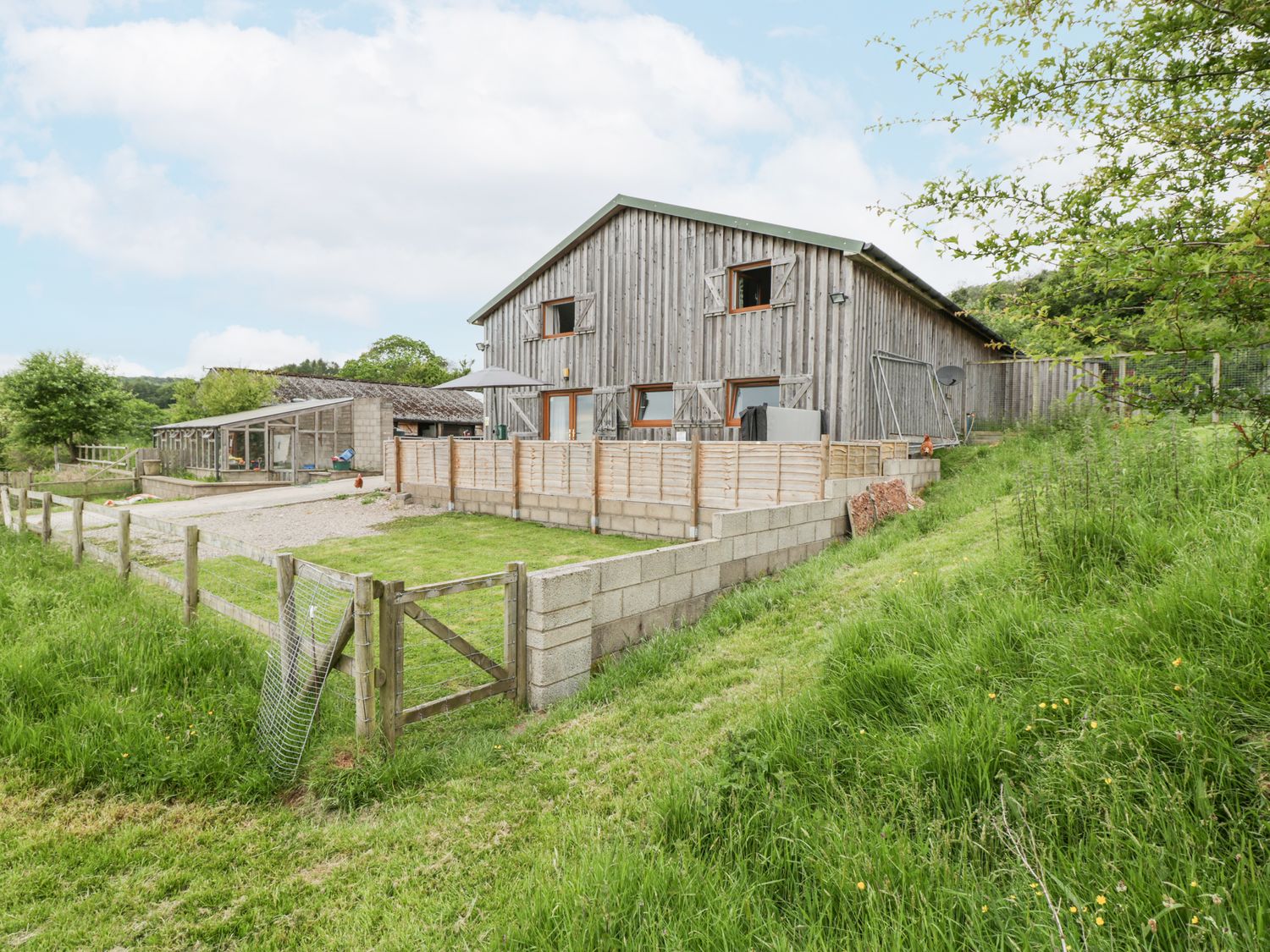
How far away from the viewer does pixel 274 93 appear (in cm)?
1161

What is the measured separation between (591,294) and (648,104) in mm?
6278

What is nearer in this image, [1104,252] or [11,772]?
[1104,252]

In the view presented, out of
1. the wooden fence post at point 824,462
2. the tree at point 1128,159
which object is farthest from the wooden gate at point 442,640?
the wooden fence post at point 824,462

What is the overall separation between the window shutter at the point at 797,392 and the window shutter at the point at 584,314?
5.50 metres

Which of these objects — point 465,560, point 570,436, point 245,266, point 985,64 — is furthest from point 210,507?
point 245,266

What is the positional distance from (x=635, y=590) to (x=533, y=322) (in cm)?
1355

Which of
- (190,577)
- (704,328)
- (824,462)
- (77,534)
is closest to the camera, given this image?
(190,577)

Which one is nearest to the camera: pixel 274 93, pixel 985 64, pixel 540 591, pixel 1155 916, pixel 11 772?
→ pixel 1155 916

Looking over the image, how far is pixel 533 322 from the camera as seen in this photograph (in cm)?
1756

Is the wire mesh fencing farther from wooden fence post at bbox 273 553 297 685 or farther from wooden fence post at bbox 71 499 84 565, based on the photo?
wooden fence post at bbox 71 499 84 565

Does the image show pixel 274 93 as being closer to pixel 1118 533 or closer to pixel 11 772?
pixel 11 772

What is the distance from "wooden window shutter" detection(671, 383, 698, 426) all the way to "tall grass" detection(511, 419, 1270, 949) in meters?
11.2

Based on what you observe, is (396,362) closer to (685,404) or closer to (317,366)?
(317,366)

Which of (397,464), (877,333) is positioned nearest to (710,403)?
(877,333)
